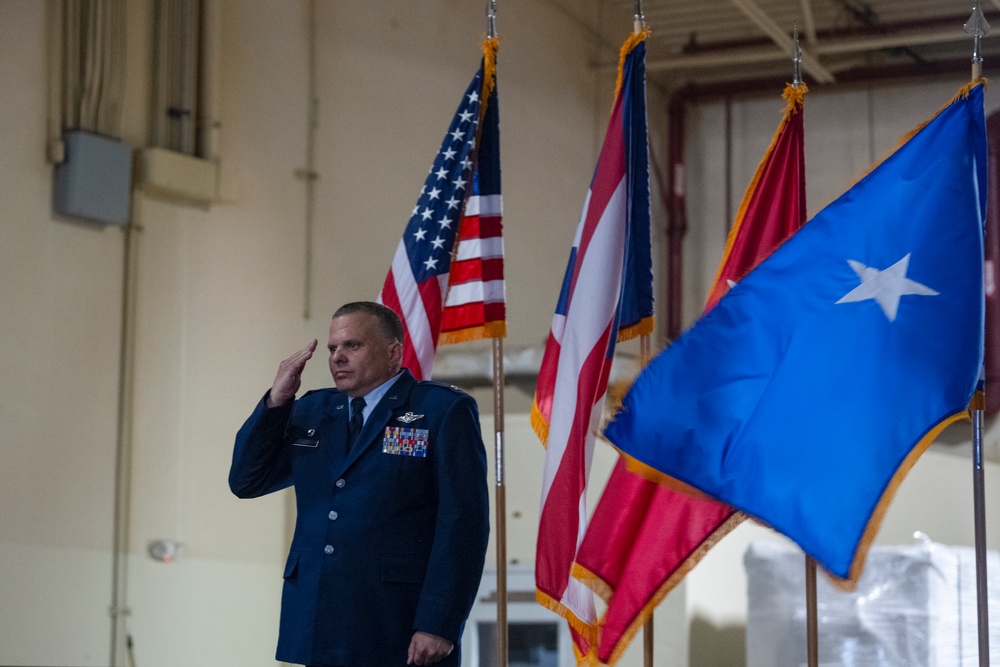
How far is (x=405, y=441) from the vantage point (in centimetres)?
277

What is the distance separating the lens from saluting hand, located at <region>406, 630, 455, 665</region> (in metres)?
2.60

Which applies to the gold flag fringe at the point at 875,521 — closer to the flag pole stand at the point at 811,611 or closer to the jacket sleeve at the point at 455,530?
the flag pole stand at the point at 811,611

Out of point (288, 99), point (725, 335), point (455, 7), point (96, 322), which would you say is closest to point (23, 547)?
point (96, 322)

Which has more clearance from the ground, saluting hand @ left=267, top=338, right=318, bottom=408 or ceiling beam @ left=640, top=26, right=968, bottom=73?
ceiling beam @ left=640, top=26, right=968, bottom=73

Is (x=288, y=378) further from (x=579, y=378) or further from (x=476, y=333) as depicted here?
(x=476, y=333)

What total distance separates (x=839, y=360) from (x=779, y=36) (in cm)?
524

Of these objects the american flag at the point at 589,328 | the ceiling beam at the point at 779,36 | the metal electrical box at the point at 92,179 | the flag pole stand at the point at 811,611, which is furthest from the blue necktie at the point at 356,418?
the ceiling beam at the point at 779,36

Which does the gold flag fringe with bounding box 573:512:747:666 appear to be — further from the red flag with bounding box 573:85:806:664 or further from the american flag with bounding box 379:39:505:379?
the american flag with bounding box 379:39:505:379

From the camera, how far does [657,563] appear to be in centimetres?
319

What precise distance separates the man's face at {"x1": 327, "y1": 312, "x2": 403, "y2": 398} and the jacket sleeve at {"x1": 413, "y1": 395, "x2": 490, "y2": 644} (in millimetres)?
180

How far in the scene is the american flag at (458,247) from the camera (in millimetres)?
3631

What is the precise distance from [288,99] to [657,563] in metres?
3.39

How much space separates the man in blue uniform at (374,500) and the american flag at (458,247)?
30.0 inches

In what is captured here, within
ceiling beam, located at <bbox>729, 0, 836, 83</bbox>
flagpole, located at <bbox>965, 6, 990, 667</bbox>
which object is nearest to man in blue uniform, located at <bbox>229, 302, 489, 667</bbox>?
flagpole, located at <bbox>965, 6, 990, 667</bbox>
